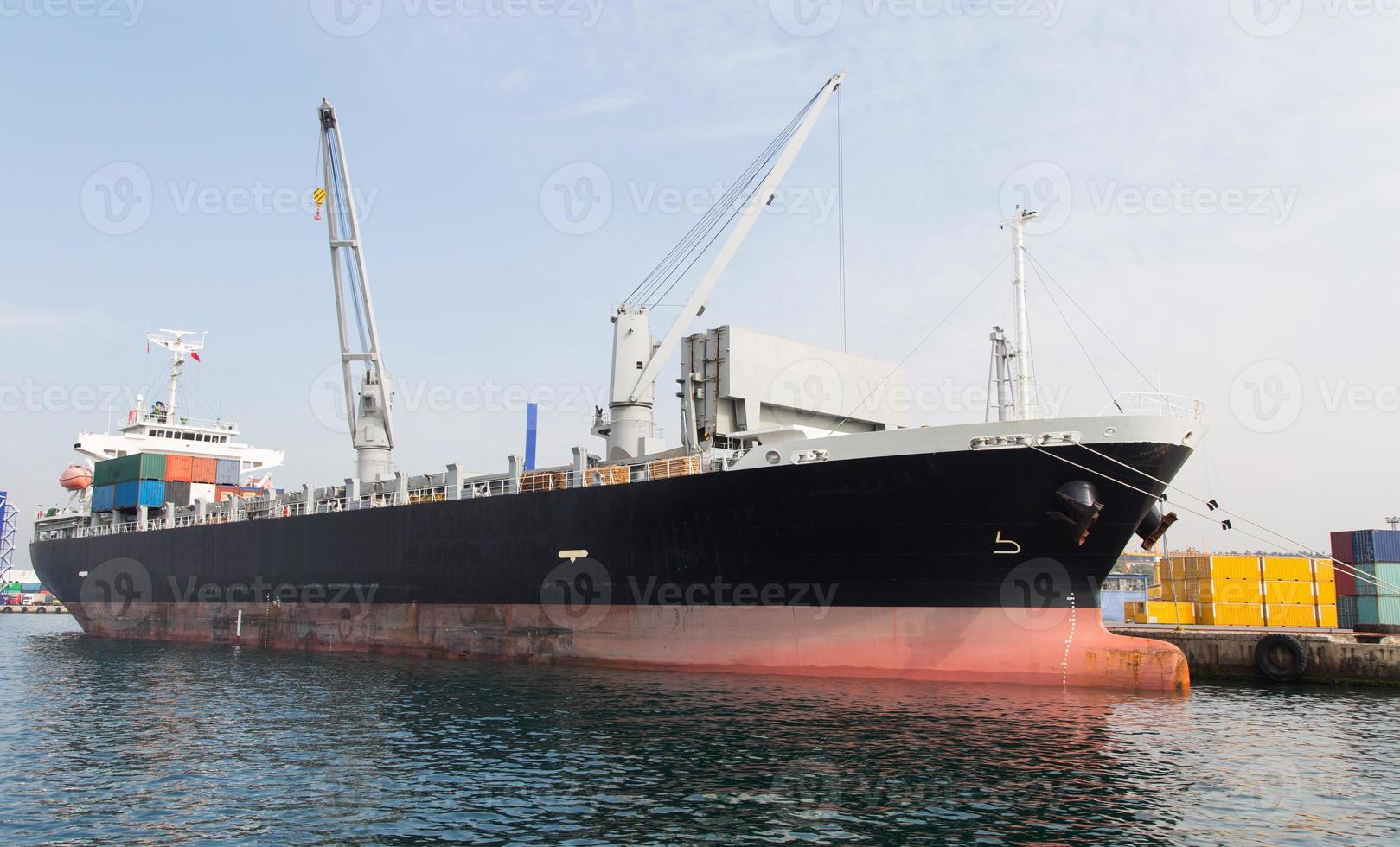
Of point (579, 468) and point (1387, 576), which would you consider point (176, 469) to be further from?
point (1387, 576)

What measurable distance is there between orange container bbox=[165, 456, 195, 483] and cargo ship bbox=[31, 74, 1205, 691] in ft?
34.3

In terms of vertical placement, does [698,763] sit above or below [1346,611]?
below

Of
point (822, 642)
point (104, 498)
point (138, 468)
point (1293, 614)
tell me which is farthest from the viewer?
point (104, 498)

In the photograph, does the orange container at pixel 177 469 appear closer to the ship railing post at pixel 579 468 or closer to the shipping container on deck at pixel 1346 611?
the ship railing post at pixel 579 468

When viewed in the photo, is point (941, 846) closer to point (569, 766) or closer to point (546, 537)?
point (569, 766)

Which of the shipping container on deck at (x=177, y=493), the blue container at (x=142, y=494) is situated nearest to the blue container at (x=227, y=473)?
the shipping container on deck at (x=177, y=493)

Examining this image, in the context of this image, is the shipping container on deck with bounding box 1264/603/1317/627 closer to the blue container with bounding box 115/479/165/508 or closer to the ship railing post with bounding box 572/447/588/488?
the ship railing post with bounding box 572/447/588/488

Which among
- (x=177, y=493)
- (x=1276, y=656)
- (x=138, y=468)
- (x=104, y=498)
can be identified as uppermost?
(x=138, y=468)

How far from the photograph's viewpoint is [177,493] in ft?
143

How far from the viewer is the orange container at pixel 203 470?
44.5 m

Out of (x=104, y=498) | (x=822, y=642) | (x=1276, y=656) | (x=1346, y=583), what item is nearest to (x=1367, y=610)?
(x=1346, y=583)

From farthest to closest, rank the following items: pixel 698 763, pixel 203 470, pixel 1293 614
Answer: pixel 203 470 → pixel 1293 614 → pixel 698 763

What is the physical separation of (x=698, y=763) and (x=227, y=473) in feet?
132

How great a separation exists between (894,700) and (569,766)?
730cm
